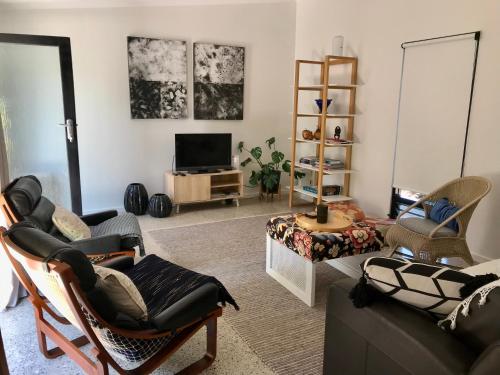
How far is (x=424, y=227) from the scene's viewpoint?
3.18 meters

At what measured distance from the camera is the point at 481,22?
3479mm

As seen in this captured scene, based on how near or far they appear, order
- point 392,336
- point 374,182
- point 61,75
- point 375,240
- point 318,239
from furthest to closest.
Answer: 1. point 374,182
2. point 61,75
3. point 375,240
4. point 318,239
5. point 392,336

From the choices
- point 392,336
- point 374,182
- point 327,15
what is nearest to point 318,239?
point 392,336

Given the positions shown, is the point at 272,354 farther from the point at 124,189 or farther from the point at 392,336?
the point at 124,189

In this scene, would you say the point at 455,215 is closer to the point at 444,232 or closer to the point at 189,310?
the point at 444,232

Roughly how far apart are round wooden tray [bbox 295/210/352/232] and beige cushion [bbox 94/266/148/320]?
1570 mm

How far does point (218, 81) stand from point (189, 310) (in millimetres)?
4242

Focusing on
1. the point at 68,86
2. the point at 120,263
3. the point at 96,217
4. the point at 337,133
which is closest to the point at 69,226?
the point at 96,217

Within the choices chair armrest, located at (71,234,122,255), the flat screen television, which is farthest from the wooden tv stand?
chair armrest, located at (71,234,122,255)

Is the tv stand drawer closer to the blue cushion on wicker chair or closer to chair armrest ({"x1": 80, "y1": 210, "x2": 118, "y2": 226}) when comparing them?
chair armrest ({"x1": 80, "y1": 210, "x2": 118, "y2": 226})

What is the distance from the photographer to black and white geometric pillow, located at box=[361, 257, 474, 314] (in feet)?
4.47

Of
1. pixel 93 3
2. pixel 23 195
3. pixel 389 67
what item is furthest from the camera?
pixel 93 3

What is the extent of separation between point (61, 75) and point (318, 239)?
3.26 m

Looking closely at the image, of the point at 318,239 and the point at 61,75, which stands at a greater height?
the point at 61,75
